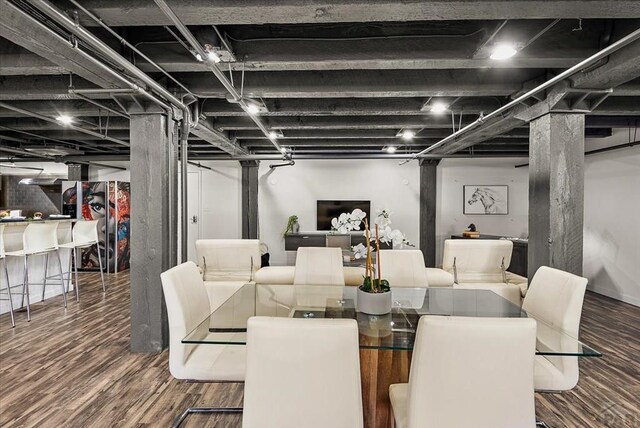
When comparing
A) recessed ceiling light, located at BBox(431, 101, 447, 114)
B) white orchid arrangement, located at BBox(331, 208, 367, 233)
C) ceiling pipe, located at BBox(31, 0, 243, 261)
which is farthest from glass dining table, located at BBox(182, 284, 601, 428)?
recessed ceiling light, located at BBox(431, 101, 447, 114)

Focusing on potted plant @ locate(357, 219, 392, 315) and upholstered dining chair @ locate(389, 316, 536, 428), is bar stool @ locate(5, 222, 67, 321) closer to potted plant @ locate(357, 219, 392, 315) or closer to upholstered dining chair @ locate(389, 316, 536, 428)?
potted plant @ locate(357, 219, 392, 315)

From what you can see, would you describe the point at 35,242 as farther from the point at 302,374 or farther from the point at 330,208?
the point at 330,208

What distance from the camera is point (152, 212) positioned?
312 centimetres

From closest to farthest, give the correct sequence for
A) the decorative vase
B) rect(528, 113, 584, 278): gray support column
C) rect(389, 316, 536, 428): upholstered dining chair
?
rect(389, 316, 536, 428): upholstered dining chair < the decorative vase < rect(528, 113, 584, 278): gray support column

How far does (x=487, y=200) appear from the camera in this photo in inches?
300

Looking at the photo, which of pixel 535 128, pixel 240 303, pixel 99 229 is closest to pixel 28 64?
pixel 240 303

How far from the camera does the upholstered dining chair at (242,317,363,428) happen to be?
118 cm

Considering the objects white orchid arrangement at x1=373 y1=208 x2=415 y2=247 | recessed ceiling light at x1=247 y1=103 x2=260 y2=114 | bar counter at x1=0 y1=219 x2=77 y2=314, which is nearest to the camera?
white orchid arrangement at x1=373 y1=208 x2=415 y2=247

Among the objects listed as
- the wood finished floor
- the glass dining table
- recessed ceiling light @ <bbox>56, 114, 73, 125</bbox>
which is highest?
recessed ceiling light @ <bbox>56, 114, 73, 125</bbox>

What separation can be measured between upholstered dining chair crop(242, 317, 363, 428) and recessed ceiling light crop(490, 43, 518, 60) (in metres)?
2.17

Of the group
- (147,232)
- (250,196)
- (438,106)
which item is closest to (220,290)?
(147,232)

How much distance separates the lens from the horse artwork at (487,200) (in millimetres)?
7598

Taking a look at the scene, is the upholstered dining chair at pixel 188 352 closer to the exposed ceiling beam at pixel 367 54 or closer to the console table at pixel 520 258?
the exposed ceiling beam at pixel 367 54

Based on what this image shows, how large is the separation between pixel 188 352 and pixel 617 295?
242 inches
